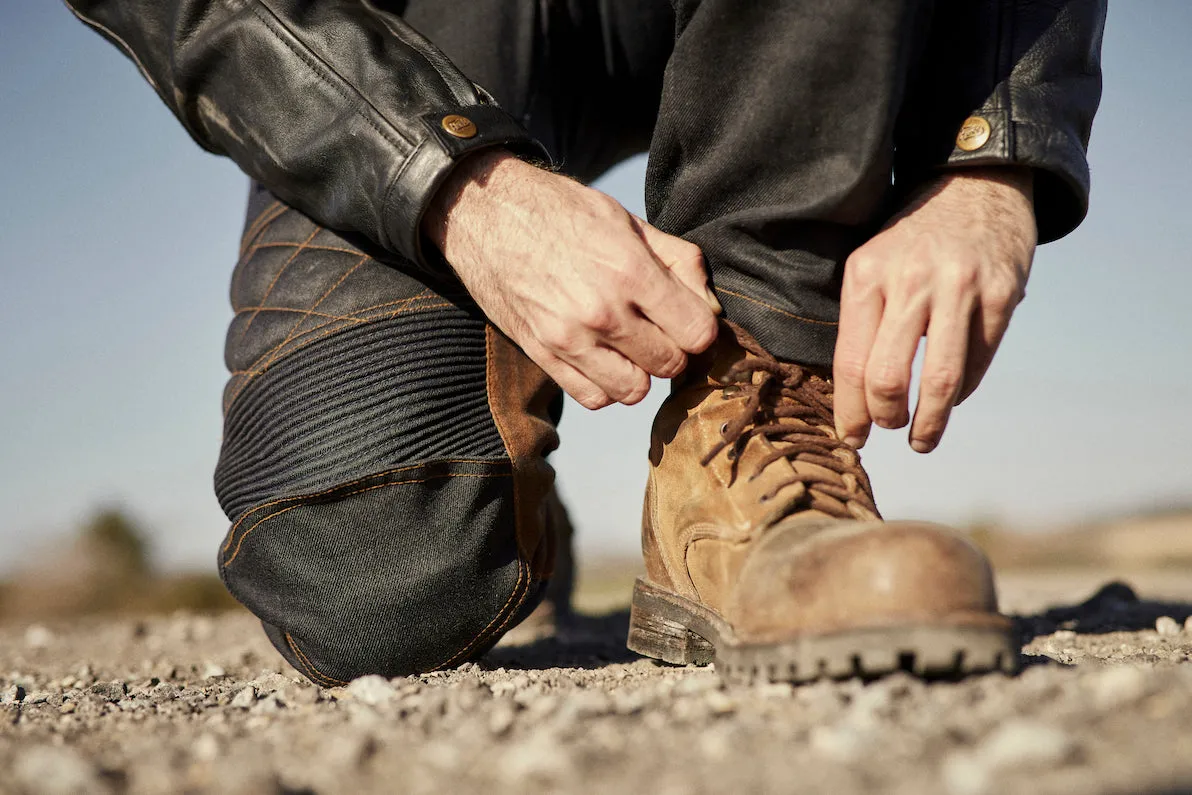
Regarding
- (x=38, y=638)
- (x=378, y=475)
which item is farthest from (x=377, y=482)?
(x=38, y=638)

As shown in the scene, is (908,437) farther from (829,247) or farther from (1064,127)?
(1064,127)

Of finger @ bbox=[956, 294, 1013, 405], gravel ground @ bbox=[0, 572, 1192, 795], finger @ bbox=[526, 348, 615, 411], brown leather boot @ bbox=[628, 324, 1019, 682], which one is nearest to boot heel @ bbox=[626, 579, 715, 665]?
brown leather boot @ bbox=[628, 324, 1019, 682]

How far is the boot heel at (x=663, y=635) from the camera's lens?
5.89 feet

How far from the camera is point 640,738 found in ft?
3.40

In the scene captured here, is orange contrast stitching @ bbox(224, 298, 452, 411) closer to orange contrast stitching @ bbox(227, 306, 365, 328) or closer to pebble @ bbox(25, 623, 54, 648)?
orange contrast stitching @ bbox(227, 306, 365, 328)

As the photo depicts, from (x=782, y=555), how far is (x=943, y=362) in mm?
427

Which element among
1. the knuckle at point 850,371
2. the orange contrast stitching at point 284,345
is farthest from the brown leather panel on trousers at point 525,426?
the knuckle at point 850,371

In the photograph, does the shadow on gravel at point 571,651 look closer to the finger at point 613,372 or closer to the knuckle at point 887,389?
the finger at point 613,372

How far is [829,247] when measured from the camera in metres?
1.68

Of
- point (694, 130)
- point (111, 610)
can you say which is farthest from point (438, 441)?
point (111, 610)

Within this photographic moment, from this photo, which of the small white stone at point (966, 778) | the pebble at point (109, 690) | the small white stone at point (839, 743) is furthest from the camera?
the pebble at point (109, 690)

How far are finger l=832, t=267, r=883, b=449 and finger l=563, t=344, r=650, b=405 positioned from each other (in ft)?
1.13

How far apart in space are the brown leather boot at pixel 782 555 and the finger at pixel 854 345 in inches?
2.9

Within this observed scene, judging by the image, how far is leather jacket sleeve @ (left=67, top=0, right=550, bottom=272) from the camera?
1.74 m
